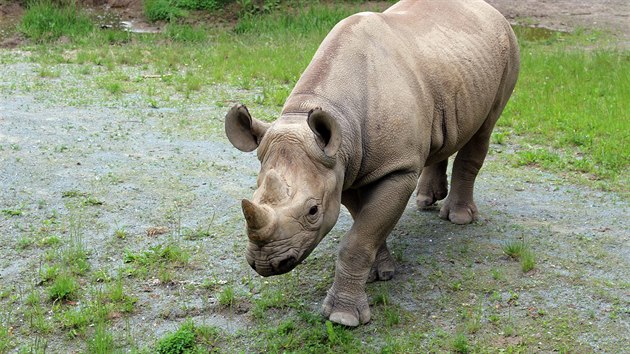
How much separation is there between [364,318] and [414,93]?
1.56 metres

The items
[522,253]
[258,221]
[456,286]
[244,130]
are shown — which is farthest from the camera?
[522,253]

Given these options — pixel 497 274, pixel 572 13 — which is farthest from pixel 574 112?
pixel 572 13

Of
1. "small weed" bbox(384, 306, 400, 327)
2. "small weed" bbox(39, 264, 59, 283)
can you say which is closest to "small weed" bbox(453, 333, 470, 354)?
"small weed" bbox(384, 306, 400, 327)

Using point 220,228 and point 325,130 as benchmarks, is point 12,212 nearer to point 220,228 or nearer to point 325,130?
point 220,228

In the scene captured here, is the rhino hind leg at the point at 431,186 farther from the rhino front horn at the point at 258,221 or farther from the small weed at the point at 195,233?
the rhino front horn at the point at 258,221

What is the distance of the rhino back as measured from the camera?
225 inches

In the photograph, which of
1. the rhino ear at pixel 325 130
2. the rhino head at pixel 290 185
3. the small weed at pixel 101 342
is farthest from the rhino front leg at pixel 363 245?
the small weed at pixel 101 342

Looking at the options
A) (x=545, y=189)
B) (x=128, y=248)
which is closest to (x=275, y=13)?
(x=545, y=189)

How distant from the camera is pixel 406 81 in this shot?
603 centimetres

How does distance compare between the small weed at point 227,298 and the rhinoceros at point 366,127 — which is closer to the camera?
the rhinoceros at point 366,127

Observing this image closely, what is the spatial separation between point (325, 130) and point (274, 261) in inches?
33.0

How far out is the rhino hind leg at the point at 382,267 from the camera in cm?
649

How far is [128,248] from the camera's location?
23.2 feet

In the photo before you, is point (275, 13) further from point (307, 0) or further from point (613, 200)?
point (613, 200)
